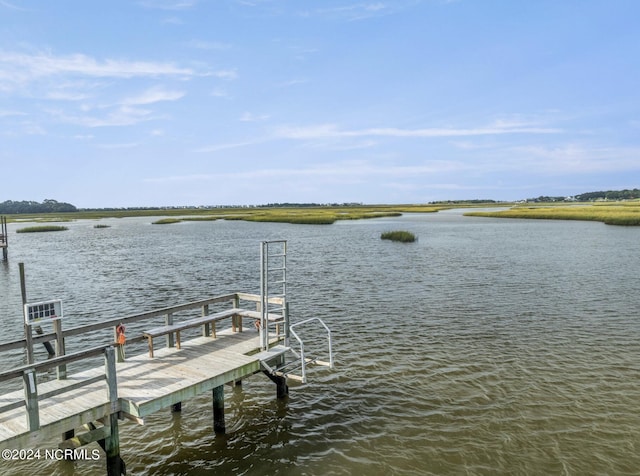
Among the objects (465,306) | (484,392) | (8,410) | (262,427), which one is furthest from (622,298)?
(8,410)

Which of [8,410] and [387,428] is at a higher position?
[8,410]

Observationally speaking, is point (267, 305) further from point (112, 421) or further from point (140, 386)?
point (112, 421)

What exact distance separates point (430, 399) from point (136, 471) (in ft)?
27.0

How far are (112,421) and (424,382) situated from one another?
9.39 meters

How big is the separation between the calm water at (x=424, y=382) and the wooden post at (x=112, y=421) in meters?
0.78

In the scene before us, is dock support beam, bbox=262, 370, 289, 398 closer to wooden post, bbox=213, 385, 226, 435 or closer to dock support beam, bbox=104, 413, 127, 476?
wooden post, bbox=213, 385, 226, 435

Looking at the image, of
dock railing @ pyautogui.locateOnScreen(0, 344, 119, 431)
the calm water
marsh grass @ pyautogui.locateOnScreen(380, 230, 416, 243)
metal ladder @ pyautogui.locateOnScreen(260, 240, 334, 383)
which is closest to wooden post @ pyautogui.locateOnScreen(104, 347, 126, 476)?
dock railing @ pyautogui.locateOnScreen(0, 344, 119, 431)

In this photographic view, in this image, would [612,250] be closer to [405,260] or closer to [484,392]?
[405,260]

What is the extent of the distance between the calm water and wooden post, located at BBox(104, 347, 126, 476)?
78 cm

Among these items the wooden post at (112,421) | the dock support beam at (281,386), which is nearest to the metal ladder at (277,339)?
the dock support beam at (281,386)

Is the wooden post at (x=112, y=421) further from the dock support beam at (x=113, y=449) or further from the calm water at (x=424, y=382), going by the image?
the calm water at (x=424, y=382)

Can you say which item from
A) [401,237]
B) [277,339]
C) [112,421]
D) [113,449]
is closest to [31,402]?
[112,421]

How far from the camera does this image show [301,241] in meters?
63.1

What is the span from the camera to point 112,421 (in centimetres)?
925
